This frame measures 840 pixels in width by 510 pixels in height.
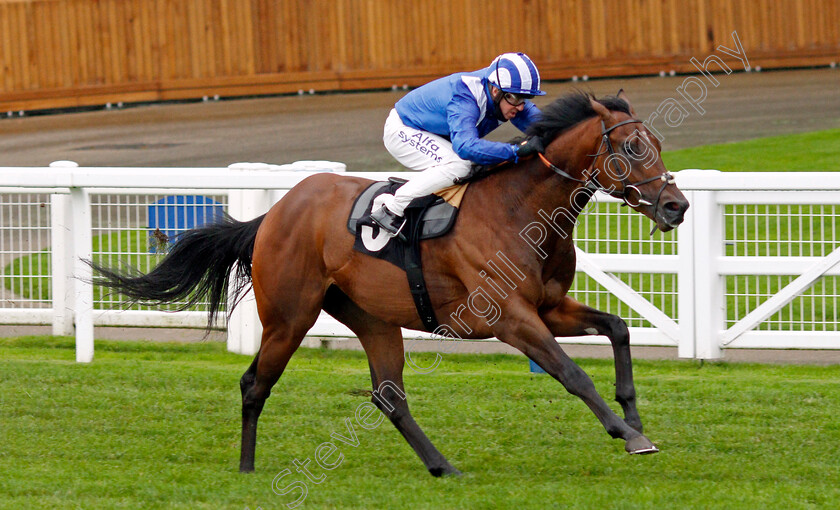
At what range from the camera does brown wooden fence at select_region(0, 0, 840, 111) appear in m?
17.5

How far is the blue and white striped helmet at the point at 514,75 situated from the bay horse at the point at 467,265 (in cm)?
14

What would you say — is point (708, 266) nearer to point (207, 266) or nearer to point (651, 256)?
point (651, 256)

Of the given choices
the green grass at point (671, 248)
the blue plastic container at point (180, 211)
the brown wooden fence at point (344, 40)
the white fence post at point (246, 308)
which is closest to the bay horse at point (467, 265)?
the green grass at point (671, 248)

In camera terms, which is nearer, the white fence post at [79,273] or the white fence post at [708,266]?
the white fence post at [708,266]

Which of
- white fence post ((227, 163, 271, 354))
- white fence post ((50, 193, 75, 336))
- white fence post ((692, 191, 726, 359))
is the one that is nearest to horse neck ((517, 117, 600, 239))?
white fence post ((692, 191, 726, 359))

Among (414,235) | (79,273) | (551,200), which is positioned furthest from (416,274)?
(79,273)

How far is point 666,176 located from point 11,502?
9.45ft

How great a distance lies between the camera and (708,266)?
255 inches

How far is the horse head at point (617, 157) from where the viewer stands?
4121mm

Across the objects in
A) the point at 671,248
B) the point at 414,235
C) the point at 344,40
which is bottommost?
the point at 671,248

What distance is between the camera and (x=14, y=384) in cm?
625

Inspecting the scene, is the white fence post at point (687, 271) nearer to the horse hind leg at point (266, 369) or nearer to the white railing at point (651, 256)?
the white railing at point (651, 256)

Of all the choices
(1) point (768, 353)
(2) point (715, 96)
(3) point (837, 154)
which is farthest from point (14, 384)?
(2) point (715, 96)

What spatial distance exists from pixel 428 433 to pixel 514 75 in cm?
190
